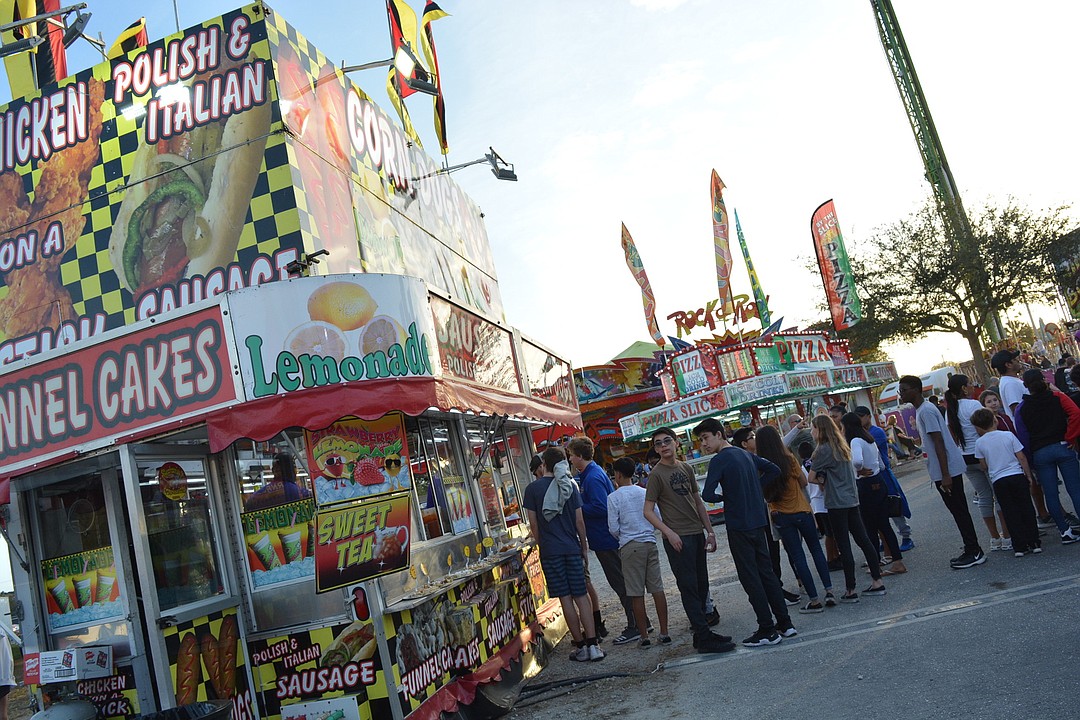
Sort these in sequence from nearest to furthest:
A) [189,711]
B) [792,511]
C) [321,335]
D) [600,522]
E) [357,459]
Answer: [189,711]
[321,335]
[357,459]
[792,511]
[600,522]

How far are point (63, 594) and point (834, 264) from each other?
83.9 ft

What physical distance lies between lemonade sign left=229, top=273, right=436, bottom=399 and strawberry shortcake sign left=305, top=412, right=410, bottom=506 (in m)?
0.42

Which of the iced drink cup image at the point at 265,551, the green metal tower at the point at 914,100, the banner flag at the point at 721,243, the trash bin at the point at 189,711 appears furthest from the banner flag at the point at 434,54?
the green metal tower at the point at 914,100

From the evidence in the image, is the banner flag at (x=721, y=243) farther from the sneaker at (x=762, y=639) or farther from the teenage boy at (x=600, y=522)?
the sneaker at (x=762, y=639)

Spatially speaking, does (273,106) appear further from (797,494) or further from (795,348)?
(795,348)

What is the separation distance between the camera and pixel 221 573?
19.7 feet

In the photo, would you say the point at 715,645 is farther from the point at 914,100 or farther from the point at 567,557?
the point at 914,100

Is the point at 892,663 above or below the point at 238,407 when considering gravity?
below

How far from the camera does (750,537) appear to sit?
6613mm

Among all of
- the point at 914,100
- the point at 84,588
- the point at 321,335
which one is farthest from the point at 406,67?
the point at 914,100

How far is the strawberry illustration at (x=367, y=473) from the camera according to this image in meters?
5.57

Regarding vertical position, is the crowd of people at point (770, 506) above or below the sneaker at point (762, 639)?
above

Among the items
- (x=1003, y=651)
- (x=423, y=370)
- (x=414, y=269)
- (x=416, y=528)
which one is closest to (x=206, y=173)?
(x=414, y=269)

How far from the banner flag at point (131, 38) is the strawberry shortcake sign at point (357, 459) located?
5345 millimetres
